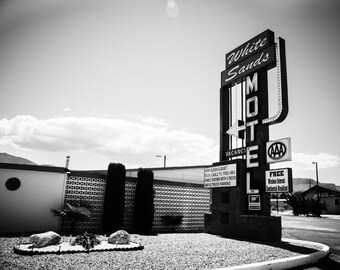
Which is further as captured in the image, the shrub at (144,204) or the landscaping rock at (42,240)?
the shrub at (144,204)

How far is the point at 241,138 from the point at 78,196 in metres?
9.89

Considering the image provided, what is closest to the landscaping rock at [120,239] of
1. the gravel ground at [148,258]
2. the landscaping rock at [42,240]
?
the gravel ground at [148,258]

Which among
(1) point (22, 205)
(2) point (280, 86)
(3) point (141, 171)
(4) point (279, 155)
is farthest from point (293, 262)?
(1) point (22, 205)

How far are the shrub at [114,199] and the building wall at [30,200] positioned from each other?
242 centimetres

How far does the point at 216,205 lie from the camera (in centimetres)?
1623

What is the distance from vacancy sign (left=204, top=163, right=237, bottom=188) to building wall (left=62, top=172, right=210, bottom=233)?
7.85ft

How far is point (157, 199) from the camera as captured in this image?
17.6 metres

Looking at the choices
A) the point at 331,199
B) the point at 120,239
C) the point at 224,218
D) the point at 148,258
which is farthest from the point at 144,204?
the point at 331,199

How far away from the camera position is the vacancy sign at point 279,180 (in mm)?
12498

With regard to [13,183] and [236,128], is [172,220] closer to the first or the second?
[236,128]

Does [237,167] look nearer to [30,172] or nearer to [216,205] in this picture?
[216,205]

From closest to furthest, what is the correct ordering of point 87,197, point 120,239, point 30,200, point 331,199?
point 120,239
point 30,200
point 87,197
point 331,199

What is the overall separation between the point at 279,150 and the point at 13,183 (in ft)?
44.0

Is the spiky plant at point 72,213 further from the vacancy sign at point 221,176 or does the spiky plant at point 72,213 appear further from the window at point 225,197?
the window at point 225,197
